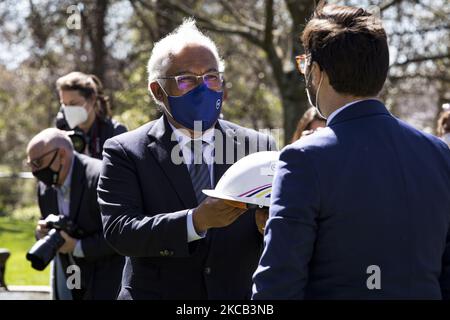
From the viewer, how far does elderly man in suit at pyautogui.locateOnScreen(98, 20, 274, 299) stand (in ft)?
10.1

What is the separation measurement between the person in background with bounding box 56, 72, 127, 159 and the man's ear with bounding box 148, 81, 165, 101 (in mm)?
2675

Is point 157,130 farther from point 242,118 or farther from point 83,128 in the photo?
point 242,118

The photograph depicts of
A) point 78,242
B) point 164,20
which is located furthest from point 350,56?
point 164,20

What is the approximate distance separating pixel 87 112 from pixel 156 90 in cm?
287

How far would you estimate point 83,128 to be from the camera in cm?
623

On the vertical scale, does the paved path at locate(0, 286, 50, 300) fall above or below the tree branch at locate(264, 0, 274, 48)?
below

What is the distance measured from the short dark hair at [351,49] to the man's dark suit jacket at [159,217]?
1007mm

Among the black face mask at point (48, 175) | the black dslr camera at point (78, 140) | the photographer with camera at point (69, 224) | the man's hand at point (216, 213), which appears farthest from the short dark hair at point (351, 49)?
the black dslr camera at point (78, 140)

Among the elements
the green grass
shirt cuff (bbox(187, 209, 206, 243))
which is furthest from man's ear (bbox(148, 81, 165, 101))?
the green grass

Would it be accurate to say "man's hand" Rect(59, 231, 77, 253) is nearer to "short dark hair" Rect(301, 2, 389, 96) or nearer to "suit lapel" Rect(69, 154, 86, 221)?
"suit lapel" Rect(69, 154, 86, 221)

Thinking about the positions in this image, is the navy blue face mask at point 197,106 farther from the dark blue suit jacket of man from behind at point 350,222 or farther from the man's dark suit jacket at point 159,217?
the dark blue suit jacket of man from behind at point 350,222

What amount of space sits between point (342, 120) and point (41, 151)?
3054 millimetres

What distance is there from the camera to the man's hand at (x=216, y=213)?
9.30 ft

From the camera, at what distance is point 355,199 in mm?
2309
